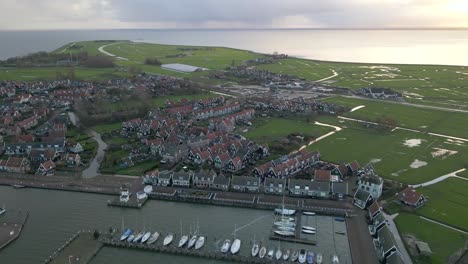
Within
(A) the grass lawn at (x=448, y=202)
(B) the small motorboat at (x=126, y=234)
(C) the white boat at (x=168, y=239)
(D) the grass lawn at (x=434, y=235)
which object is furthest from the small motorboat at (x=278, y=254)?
(A) the grass lawn at (x=448, y=202)

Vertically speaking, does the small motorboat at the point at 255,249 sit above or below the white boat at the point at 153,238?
above

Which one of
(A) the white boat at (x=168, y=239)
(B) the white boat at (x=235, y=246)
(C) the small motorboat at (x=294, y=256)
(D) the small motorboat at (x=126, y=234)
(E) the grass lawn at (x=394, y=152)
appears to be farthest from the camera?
(E) the grass lawn at (x=394, y=152)

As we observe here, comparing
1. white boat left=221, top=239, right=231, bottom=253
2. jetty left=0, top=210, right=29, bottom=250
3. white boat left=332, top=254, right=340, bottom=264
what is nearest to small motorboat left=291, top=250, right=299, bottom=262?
white boat left=332, top=254, right=340, bottom=264

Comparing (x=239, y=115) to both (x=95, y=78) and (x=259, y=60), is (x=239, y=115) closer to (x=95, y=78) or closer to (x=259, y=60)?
(x=95, y=78)

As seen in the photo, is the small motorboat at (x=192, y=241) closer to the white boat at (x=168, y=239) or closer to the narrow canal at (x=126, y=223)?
the narrow canal at (x=126, y=223)

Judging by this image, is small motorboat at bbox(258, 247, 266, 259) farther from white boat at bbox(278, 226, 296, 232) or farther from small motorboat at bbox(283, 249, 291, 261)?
white boat at bbox(278, 226, 296, 232)

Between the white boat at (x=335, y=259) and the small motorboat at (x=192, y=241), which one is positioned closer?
the white boat at (x=335, y=259)

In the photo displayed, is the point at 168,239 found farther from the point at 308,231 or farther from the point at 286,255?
the point at 308,231

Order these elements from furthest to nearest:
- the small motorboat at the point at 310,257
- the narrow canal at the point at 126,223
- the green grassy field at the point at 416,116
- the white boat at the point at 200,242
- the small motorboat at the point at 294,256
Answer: the green grassy field at the point at 416,116 < the white boat at the point at 200,242 < the narrow canal at the point at 126,223 < the small motorboat at the point at 294,256 < the small motorboat at the point at 310,257

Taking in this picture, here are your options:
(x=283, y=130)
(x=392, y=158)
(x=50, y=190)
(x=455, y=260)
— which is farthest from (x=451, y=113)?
(x=50, y=190)
